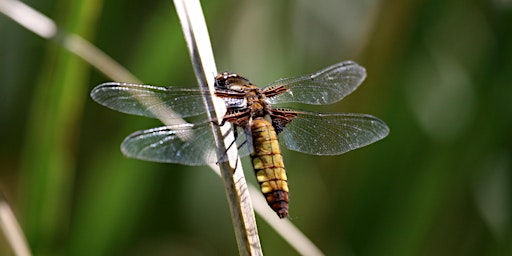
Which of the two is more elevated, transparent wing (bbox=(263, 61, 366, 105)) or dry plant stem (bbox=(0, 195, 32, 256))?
transparent wing (bbox=(263, 61, 366, 105))

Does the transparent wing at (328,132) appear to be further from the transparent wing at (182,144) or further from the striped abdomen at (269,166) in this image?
the transparent wing at (182,144)

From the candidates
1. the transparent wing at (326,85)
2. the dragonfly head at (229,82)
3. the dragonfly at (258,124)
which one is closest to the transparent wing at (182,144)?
the dragonfly at (258,124)

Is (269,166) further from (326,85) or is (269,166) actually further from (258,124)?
(326,85)

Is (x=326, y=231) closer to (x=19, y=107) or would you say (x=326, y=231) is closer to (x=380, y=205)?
(x=380, y=205)

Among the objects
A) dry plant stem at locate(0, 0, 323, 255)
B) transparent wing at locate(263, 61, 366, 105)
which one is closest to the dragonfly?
transparent wing at locate(263, 61, 366, 105)

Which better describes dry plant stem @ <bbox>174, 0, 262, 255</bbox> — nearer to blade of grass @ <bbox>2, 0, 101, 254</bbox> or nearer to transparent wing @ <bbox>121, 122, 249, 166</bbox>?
transparent wing @ <bbox>121, 122, 249, 166</bbox>

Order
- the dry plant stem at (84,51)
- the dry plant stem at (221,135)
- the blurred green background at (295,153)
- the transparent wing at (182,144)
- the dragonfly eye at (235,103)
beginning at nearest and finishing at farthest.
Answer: the dry plant stem at (221,135) < the transparent wing at (182,144) < the dragonfly eye at (235,103) < the dry plant stem at (84,51) < the blurred green background at (295,153)

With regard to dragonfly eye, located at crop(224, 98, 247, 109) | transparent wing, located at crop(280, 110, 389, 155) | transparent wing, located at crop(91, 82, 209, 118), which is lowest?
transparent wing, located at crop(280, 110, 389, 155)

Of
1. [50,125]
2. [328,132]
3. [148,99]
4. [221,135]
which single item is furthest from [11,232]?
[328,132]
